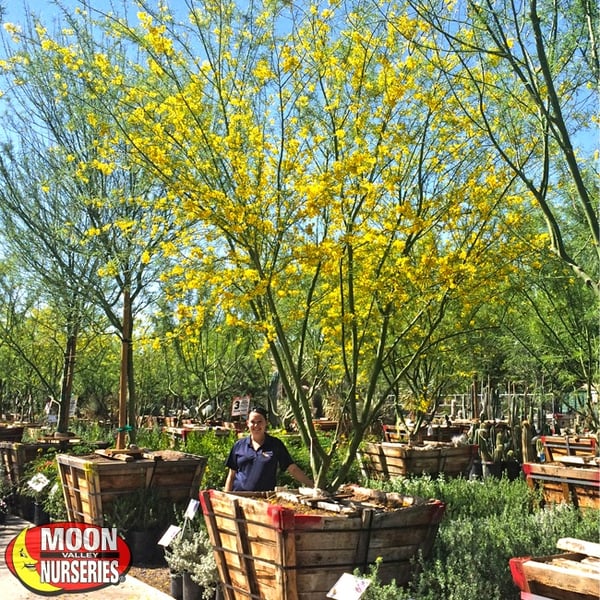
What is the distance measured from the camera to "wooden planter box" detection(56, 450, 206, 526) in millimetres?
6773

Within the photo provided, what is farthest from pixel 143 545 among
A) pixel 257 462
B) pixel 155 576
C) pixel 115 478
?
pixel 257 462

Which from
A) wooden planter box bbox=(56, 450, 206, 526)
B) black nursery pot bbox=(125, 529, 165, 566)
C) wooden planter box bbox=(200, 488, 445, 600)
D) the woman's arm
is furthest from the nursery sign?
wooden planter box bbox=(200, 488, 445, 600)

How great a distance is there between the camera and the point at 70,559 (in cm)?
679

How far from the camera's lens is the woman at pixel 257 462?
5570 millimetres

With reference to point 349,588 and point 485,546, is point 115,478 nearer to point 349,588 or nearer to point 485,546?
point 349,588

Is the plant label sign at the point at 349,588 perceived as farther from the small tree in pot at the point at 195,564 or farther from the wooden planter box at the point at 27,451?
the wooden planter box at the point at 27,451

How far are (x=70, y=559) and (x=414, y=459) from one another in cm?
466

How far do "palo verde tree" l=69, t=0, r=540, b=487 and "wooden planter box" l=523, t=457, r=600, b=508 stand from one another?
2.03 meters

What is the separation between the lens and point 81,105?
26.1 feet

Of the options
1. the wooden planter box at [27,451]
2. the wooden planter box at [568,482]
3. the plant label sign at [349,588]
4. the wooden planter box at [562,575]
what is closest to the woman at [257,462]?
the plant label sign at [349,588]

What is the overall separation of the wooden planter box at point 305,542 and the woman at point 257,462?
77 centimetres

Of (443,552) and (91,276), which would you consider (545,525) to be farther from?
(91,276)

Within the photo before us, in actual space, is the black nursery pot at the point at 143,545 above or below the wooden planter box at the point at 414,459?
below

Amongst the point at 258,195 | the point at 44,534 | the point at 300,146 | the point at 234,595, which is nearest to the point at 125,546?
the point at 44,534
